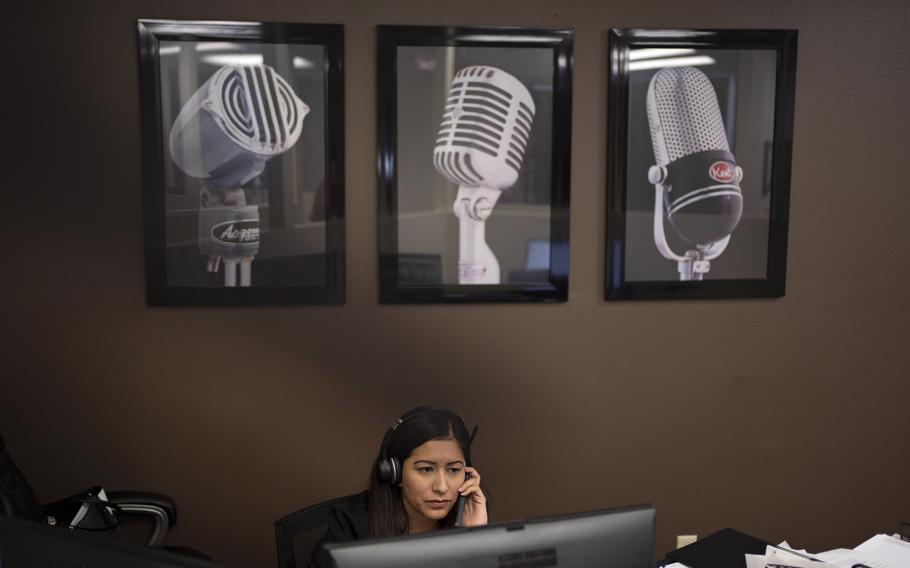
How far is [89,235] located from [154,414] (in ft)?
2.22

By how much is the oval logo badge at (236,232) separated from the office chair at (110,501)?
36.0 inches

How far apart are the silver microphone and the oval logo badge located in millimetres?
1479

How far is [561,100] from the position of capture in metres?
2.82

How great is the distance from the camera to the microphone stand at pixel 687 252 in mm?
2896

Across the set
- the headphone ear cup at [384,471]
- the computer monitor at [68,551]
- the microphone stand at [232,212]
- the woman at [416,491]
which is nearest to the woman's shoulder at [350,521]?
the woman at [416,491]

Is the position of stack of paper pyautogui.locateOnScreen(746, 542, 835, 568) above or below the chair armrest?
above

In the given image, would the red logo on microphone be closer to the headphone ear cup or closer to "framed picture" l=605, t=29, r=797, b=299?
"framed picture" l=605, t=29, r=797, b=299

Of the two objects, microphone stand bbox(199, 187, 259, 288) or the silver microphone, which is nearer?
microphone stand bbox(199, 187, 259, 288)

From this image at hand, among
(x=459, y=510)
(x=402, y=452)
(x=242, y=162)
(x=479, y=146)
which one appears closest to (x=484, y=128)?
(x=479, y=146)

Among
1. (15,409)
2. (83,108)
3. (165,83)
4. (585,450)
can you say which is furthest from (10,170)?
(585,450)

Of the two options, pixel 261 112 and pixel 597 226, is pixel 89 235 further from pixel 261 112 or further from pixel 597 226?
pixel 597 226

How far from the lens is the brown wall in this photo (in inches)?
106

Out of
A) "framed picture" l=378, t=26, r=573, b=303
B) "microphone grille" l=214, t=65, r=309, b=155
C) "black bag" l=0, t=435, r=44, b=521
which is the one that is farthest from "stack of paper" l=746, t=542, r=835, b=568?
"black bag" l=0, t=435, r=44, b=521

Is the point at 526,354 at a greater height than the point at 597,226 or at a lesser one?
lesser
